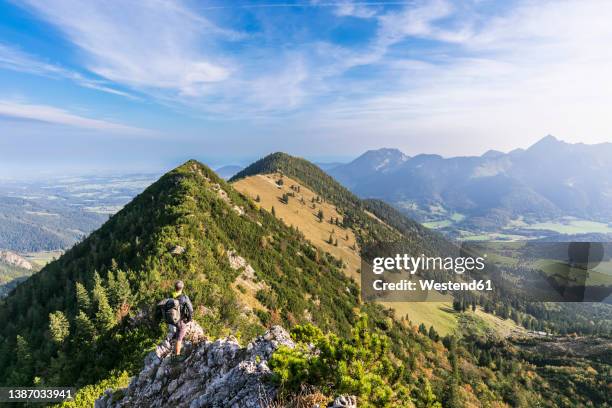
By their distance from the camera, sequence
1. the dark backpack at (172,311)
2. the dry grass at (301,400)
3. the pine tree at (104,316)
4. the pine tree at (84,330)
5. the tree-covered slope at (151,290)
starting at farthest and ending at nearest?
the pine tree at (104,316) → the pine tree at (84,330) → the tree-covered slope at (151,290) → the dark backpack at (172,311) → the dry grass at (301,400)

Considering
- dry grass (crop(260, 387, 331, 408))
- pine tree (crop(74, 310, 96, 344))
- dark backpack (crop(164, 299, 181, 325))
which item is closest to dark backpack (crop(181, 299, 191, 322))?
dark backpack (crop(164, 299, 181, 325))

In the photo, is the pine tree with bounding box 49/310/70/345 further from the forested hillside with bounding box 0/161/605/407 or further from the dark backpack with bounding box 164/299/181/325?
the dark backpack with bounding box 164/299/181/325

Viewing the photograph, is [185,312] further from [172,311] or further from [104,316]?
[104,316]

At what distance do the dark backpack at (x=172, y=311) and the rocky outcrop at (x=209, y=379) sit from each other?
6.50ft

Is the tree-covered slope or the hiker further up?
the hiker

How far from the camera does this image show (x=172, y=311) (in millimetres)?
16625

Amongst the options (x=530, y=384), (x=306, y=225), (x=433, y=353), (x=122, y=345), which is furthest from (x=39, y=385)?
(x=306, y=225)

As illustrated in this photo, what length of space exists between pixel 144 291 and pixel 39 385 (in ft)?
32.3

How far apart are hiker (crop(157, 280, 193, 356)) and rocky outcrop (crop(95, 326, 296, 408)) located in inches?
35.5

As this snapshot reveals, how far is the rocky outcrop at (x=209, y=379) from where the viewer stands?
11438 millimetres

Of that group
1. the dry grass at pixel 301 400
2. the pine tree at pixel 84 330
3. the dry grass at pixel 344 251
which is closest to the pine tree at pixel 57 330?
the pine tree at pixel 84 330

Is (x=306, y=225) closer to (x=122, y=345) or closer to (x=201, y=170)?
(x=201, y=170)

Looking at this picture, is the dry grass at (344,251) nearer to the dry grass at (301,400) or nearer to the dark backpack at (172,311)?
the dark backpack at (172,311)

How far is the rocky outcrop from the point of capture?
450 inches
